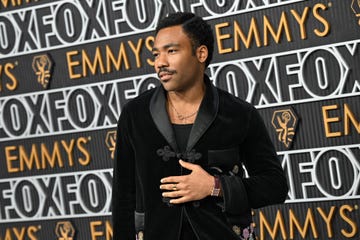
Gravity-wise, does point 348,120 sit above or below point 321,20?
below

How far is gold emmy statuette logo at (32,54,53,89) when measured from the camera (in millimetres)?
4969

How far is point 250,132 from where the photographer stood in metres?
2.45

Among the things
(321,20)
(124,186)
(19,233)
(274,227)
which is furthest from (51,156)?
(124,186)

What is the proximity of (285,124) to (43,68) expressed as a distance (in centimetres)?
158

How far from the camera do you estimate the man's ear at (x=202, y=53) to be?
2469mm

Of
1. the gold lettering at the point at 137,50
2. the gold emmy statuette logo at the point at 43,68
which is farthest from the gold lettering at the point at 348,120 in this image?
the gold emmy statuette logo at the point at 43,68

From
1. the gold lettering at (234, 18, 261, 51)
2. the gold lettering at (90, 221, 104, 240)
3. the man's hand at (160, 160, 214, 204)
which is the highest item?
the gold lettering at (234, 18, 261, 51)

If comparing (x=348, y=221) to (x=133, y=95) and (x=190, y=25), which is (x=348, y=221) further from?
(x=190, y=25)

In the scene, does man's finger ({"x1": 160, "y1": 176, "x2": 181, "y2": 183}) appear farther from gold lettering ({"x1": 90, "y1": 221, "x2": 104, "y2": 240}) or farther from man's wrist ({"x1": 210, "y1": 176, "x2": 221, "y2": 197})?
gold lettering ({"x1": 90, "y1": 221, "x2": 104, "y2": 240})

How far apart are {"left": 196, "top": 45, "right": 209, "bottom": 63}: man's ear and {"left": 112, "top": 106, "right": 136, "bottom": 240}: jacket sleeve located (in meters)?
0.27

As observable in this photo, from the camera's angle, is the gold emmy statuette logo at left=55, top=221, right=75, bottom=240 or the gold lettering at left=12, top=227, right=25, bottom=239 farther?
the gold lettering at left=12, top=227, right=25, bottom=239

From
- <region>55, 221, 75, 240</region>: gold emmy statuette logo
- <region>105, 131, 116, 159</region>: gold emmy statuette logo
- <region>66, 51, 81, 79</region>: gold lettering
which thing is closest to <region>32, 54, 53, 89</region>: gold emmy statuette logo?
<region>66, 51, 81, 79</region>: gold lettering

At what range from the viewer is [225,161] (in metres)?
2.39

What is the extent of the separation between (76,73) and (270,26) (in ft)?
4.16
